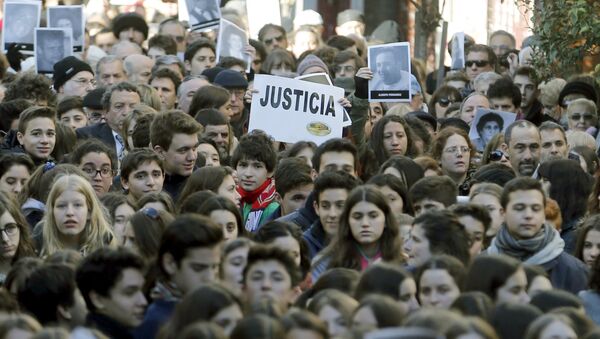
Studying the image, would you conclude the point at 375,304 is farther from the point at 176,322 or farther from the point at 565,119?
the point at 565,119

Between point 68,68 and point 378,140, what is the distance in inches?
151

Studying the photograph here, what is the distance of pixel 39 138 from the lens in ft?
49.6

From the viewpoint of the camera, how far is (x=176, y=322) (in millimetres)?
9219

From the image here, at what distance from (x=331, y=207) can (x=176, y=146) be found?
2.10 meters

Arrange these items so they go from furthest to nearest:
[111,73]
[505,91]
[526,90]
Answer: [111,73] → [526,90] → [505,91]

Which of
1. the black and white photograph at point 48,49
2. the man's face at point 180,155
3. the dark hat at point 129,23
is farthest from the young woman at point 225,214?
the dark hat at point 129,23

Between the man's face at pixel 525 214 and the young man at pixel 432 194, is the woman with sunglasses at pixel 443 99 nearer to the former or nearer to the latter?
the young man at pixel 432 194

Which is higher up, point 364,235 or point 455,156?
point 455,156

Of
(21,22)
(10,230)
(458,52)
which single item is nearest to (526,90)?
(458,52)

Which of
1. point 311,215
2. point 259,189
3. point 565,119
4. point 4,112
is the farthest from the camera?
point 565,119

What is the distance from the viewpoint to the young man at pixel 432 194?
13.0 meters

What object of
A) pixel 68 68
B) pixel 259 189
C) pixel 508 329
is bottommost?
pixel 508 329

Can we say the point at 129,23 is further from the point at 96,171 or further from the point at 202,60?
the point at 96,171

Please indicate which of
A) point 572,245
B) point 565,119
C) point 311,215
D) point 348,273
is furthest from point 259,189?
point 565,119
